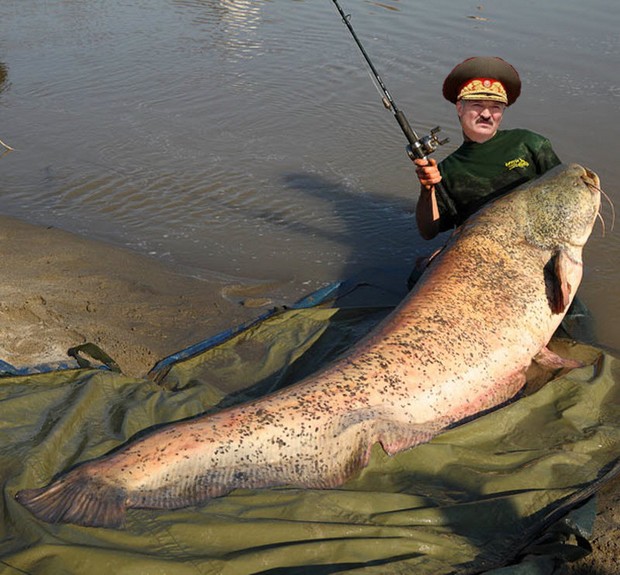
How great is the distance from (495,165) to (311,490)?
8.10 feet

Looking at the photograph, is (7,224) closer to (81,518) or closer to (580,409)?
(81,518)

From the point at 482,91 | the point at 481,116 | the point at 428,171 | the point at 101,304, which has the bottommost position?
the point at 101,304

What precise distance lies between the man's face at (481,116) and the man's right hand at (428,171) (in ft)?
1.14

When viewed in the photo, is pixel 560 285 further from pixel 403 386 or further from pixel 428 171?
pixel 403 386

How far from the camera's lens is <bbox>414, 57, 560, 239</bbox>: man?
Answer: 449cm

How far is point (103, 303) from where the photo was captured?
5.15 metres

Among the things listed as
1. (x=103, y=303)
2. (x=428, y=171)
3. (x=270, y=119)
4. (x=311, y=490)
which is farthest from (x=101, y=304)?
(x=270, y=119)

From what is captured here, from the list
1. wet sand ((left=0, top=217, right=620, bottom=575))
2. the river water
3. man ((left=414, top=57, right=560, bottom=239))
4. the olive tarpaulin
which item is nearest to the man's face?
man ((left=414, top=57, right=560, bottom=239))

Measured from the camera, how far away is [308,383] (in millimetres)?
3453

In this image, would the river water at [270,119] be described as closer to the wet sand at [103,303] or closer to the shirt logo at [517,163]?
the wet sand at [103,303]

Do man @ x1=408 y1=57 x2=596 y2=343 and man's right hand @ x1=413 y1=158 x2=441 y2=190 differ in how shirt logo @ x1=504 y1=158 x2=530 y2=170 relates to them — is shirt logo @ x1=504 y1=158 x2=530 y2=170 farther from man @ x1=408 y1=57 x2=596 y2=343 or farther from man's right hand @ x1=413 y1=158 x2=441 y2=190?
man's right hand @ x1=413 y1=158 x2=441 y2=190

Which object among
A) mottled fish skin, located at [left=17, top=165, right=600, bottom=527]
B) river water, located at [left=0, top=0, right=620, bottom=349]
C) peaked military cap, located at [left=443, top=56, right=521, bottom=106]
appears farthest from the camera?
river water, located at [left=0, top=0, right=620, bottom=349]

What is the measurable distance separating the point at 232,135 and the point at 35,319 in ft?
13.5

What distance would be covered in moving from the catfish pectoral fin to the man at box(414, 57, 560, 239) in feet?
8.23
